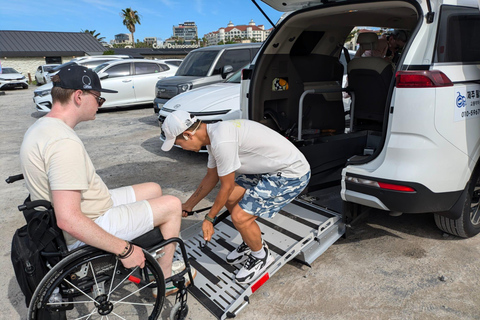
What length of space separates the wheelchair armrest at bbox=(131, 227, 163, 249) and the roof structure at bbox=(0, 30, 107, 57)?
122 ft

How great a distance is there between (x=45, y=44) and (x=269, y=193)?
3949 cm

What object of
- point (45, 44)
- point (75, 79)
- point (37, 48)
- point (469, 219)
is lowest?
point (469, 219)

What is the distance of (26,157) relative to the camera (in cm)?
183

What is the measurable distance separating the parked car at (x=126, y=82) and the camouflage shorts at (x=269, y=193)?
889cm

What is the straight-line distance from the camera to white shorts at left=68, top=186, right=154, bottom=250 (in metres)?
2.05

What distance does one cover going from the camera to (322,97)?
4492 mm

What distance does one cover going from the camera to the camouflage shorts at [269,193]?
2.62 meters

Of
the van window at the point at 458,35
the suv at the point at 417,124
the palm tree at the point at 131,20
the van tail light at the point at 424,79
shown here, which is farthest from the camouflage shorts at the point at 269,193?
the palm tree at the point at 131,20

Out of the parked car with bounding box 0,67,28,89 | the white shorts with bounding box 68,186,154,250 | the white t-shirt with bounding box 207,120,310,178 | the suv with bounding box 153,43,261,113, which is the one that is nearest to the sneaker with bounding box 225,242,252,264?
the white t-shirt with bounding box 207,120,310,178

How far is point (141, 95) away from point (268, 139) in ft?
31.0

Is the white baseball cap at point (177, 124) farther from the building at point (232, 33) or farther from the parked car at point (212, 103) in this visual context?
the building at point (232, 33)

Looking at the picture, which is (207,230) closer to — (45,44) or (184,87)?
(184,87)

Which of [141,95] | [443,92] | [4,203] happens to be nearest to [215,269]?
[443,92]

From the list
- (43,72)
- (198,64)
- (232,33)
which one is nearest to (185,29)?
(232,33)
